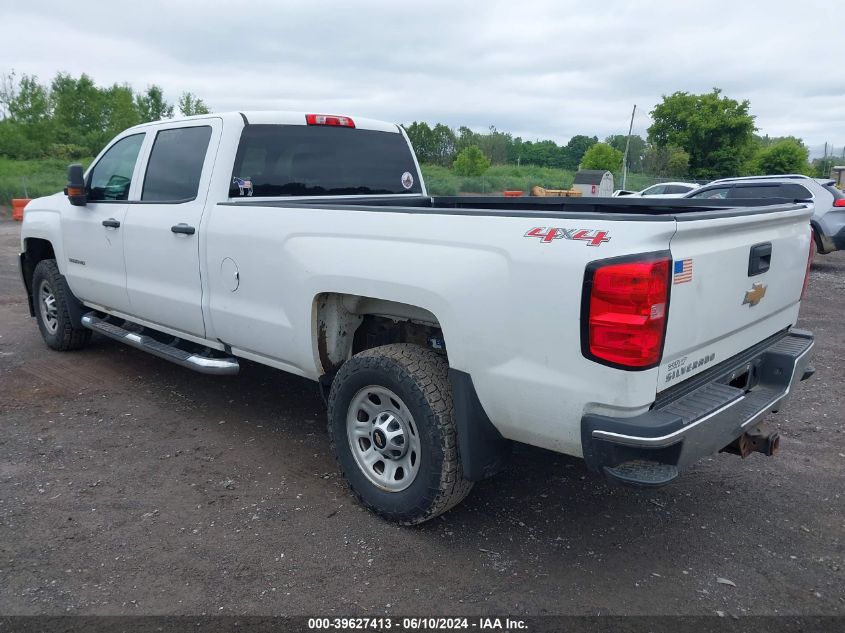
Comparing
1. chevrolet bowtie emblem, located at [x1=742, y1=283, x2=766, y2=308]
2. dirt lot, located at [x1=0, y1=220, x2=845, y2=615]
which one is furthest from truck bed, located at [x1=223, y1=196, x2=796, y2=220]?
dirt lot, located at [x1=0, y1=220, x2=845, y2=615]

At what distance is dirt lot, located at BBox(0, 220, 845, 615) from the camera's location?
2.90 meters

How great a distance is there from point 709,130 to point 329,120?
147 ft

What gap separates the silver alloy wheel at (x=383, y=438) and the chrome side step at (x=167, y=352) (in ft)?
3.84

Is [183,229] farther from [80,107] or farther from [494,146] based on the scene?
[494,146]

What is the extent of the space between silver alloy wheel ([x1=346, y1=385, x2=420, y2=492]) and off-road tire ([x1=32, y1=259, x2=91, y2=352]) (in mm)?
3889

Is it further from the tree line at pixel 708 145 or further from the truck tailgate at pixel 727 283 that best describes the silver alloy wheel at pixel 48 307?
the tree line at pixel 708 145

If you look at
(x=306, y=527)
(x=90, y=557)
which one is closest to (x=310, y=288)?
(x=306, y=527)

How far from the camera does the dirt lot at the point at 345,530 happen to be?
2.90 metres

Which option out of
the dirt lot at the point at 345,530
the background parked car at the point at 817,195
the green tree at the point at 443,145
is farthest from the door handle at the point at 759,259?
the green tree at the point at 443,145

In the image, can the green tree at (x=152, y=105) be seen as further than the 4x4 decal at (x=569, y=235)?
Yes

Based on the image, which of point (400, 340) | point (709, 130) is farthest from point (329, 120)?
point (709, 130)

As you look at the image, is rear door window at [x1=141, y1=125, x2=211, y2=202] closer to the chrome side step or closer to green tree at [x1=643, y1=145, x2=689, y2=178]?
the chrome side step

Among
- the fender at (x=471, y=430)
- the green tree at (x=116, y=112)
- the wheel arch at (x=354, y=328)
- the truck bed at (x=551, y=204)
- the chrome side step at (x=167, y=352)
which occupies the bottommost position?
the chrome side step at (x=167, y=352)

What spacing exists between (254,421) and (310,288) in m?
1.69
